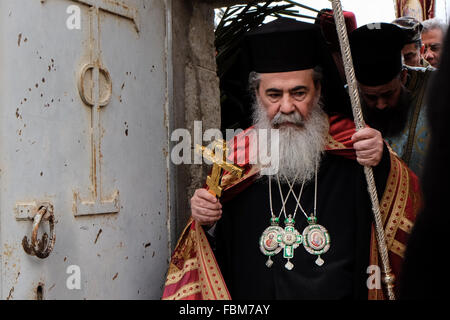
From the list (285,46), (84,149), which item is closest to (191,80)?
(285,46)

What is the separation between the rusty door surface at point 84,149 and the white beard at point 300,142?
74cm

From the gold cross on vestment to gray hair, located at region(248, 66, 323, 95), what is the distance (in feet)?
1.89

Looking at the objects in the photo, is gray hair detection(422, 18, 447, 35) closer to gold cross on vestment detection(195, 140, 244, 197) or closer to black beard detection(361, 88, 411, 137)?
black beard detection(361, 88, 411, 137)

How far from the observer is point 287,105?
2.88 m

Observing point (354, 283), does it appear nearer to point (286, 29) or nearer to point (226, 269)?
point (226, 269)

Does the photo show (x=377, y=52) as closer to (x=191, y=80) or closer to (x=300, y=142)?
(x=300, y=142)

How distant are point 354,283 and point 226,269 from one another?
68 centimetres

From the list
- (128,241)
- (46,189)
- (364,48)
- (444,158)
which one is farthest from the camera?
(364,48)

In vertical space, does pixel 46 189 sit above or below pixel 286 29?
below

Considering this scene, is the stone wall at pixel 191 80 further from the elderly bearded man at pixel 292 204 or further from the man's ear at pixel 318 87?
the man's ear at pixel 318 87

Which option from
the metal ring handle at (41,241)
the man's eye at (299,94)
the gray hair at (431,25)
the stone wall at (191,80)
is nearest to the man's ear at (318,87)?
the man's eye at (299,94)

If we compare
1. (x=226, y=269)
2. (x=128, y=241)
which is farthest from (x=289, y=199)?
(x=128, y=241)

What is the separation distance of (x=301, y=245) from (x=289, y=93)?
764 millimetres
